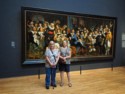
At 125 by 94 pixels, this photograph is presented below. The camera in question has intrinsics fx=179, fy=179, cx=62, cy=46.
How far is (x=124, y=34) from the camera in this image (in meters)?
9.34

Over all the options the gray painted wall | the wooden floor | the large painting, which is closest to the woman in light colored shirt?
the wooden floor

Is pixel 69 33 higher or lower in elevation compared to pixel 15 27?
lower

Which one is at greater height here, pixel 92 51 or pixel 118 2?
pixel 118 2

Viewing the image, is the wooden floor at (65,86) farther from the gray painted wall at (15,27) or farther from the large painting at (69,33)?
the large painting at (69,33)

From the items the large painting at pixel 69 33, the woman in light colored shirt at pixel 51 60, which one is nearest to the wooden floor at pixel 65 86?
the woman in light colored shirt at pixel 51 60

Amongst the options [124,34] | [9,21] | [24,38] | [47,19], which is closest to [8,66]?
[24,38]

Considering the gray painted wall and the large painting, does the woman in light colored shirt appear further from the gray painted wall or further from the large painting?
the gray painted wall

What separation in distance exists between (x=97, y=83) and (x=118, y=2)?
189 inches

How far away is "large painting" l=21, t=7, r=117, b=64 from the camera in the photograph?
669 cm

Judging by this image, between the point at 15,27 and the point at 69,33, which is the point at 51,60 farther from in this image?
the point at 69,33

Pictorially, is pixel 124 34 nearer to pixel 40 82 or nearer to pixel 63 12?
pixel 63 12

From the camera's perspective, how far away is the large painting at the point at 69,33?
263 inches

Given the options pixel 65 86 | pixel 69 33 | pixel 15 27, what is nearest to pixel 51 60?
pixel 65 86

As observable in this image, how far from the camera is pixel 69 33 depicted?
7547 mm
